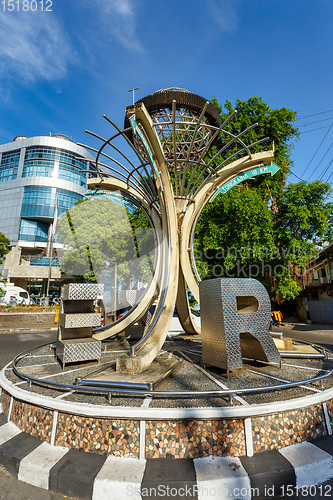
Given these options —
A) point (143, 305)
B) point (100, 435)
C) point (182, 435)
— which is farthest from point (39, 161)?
point (182, 435)

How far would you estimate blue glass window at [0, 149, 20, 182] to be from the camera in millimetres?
60188

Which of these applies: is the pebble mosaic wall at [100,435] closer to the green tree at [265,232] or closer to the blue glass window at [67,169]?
the green tree at [265,232]

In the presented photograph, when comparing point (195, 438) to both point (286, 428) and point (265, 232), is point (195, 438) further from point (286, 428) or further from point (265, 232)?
point (265, 232)

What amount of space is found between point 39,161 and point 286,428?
6670 cm

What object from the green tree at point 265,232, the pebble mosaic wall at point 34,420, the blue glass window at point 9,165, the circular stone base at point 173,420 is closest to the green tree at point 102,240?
the green tree at point 265,232

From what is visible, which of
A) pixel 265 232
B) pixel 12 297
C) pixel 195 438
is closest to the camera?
pixel 195 438

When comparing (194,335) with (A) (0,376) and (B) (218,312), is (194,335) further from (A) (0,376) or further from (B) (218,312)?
(A) (0,376)

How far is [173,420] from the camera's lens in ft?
13.0

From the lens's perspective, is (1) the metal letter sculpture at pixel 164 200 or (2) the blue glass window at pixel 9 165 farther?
(2) the blue glass window at pixel 9 165

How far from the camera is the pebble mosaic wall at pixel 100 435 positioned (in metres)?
3.94

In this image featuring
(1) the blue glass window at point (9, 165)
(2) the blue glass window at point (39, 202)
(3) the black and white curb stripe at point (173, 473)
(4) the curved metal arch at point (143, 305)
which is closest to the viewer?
(3) the black and white curb stripe at point (173, 473)

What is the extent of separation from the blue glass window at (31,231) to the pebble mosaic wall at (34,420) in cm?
5746

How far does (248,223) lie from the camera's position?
683 inches

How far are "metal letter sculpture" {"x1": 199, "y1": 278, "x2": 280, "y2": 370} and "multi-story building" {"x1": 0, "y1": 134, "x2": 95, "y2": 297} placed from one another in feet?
169
